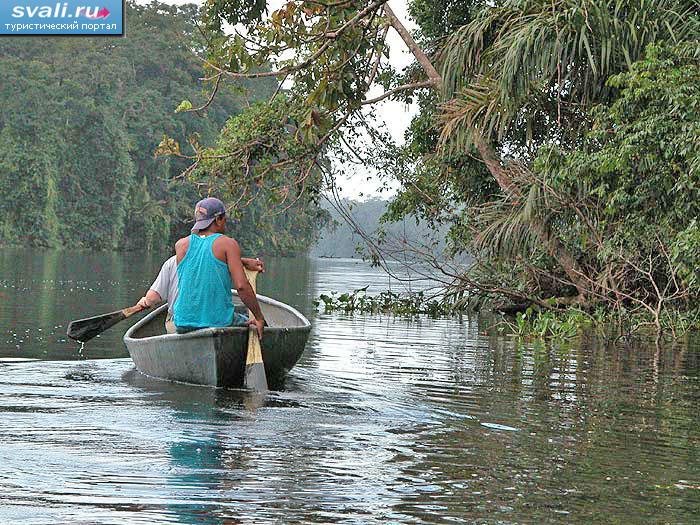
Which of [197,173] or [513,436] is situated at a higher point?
[197,173]

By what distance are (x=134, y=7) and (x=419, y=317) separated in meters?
55.7

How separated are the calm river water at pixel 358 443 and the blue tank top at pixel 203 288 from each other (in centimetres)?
53

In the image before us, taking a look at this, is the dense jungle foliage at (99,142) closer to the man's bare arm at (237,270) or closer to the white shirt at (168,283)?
the white shirt at (168,283)

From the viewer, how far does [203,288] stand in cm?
854

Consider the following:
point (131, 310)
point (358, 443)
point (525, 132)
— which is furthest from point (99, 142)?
point (358, 443)

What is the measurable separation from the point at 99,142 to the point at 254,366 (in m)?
51.2

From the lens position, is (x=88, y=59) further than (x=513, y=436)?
Yes

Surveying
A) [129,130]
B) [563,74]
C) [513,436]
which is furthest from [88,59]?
[513,436]

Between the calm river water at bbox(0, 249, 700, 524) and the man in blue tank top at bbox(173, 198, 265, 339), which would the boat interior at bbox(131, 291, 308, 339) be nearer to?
the calm river water at bbox(0, 249, 700, 524)

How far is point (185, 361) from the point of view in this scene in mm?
8609

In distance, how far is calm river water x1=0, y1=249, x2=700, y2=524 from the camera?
Answer: 190 inches

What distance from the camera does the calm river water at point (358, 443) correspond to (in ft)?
15.9

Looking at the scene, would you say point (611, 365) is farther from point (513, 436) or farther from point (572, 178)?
point (513, 436)

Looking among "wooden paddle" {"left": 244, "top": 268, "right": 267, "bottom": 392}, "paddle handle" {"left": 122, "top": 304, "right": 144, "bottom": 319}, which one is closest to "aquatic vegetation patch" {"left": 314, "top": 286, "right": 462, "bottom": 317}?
"paddle handle" {"left": 122, "top": 304, "right": 144, "bottom": 319}
